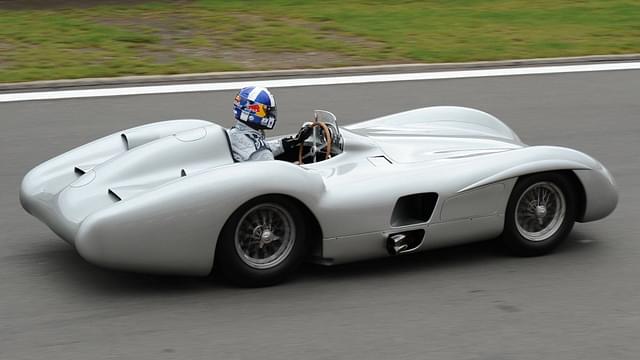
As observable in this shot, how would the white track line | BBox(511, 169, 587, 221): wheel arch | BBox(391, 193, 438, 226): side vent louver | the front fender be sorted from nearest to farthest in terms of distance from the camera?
1. the front fender
2. BBox(391, 193, 438, 226): side vent louver
3. BBox(511, 169, 587, 221): wheel arch
4. the white track line

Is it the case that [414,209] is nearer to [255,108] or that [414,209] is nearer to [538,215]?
[538,215]

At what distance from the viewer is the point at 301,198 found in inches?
243

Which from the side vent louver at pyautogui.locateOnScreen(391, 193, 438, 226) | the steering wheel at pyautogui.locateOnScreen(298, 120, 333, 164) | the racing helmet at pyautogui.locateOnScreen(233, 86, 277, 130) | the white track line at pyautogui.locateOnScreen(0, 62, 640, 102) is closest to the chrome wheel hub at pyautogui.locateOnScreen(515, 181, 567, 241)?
the side vent louver at pyautogui.locateOnScreen(391, 193, 438, 226)

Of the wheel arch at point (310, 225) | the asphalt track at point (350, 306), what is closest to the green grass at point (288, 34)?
the asphalt track at point (350, 306)

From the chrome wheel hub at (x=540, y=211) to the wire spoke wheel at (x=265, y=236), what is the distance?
59.7 inches

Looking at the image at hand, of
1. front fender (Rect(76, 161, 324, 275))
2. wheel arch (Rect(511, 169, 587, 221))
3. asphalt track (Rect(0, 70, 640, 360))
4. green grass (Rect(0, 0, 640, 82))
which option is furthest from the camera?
green grass (Rect(0, 0, 640, 82))

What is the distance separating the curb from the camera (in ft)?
38.7

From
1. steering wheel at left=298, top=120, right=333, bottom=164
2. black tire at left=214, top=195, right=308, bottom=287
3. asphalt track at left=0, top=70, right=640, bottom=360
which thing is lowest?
asphalt track at left=0, top=70, right=640, bottom=360

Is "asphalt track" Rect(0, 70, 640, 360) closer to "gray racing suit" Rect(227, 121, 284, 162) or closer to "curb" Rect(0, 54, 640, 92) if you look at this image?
"gray racing suit" Rect(227, 121, 284, 162)

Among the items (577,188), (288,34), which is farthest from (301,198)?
(288,34)

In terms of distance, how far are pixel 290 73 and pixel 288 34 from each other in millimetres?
1925

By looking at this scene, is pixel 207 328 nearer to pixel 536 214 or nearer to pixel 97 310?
pixel 97 310

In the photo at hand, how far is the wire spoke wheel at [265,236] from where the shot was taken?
6.20 metres

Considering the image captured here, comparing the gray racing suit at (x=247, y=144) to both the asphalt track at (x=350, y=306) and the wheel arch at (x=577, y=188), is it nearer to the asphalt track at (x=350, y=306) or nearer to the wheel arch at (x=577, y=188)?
the asphalt track at (x=350, y=306)
